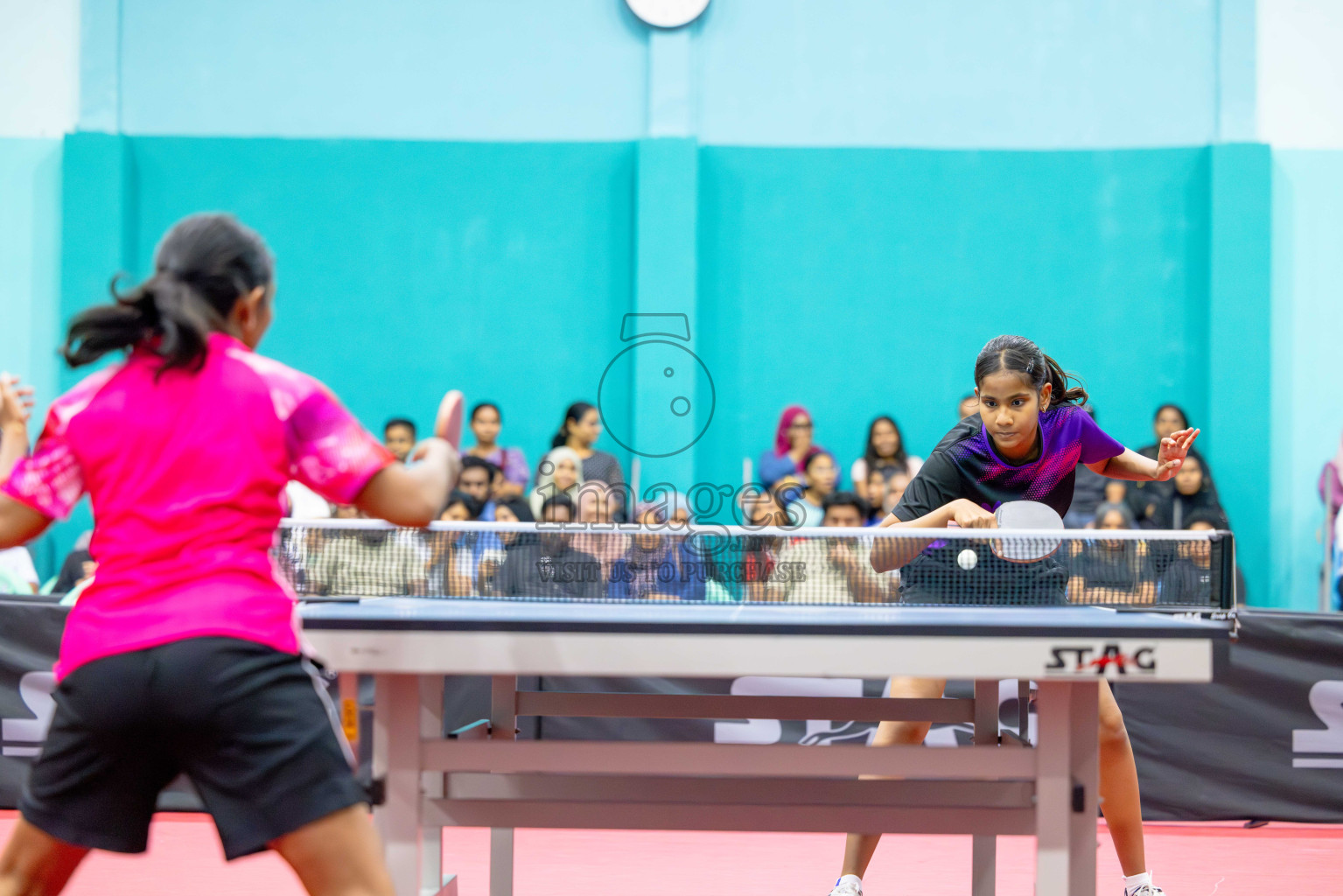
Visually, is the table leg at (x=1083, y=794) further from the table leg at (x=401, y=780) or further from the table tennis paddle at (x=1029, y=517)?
the table leg at (x=401, y=780)

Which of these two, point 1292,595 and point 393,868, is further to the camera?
point 1292,595

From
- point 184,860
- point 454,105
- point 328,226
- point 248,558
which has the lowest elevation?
point 184,860

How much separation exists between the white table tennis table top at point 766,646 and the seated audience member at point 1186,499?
18.9 ft

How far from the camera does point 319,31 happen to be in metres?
9.07

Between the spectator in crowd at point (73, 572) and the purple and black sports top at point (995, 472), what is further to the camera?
the spectator in crowd at point (73, 572)

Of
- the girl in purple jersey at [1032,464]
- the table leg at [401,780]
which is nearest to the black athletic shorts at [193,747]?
the table leg at [401,780]

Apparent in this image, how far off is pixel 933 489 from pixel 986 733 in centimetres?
68

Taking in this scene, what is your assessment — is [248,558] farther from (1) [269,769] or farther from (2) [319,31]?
(2) [319,31]

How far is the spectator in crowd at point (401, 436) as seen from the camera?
Result: 8.12 metres

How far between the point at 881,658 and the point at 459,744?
943 mm

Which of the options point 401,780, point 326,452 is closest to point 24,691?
point 401,780

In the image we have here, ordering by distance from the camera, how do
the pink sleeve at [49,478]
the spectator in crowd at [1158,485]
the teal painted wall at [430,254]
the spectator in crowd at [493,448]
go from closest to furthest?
the pink sleeve at [49,478] → the spectator in crowd at [1158,485] → the spectator in crowd at [493,448] → the teal painted wall at [430,254]

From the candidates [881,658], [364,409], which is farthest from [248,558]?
[364,409]

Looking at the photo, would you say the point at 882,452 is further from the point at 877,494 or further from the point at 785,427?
the point at 785,427
